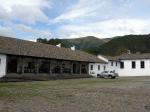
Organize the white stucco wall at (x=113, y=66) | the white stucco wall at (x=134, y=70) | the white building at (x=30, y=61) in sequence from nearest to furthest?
the white building at (x=30, y=61), the white stucco wall at (x=134, y=70), the white stucco wall at (x=113, y=66)

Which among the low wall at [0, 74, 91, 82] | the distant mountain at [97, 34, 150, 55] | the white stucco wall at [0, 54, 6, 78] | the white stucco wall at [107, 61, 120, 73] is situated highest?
the distant mountain at [97, 34, 150, 55]

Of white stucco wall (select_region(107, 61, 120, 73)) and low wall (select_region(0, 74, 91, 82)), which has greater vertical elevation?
white stucco wall (select_region(107, 61, 120, 73))

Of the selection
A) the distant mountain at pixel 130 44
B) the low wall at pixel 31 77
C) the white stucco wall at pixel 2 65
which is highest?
the distant mountain at pixel 130 44

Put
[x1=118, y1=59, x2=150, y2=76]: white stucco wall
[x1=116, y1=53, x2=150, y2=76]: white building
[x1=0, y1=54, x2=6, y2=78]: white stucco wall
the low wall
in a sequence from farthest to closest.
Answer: [x1=116, y1=53, x2=150, y2=76]: white building → [x1=118, y1=59, x2=150, y2=76]: white stucco wall → the low wall → [x1=0, y1=54, x2=6, y2=78]: white stucco wall

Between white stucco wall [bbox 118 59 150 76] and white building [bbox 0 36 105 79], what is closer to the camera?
white building [bbox 0 36 105 79]

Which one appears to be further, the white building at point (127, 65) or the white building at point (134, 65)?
the white building at point (134, 65)

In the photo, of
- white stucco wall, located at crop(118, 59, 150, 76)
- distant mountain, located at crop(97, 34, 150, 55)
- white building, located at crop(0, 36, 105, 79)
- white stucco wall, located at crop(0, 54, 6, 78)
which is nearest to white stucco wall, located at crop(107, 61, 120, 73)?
white stucco wall, located at crop(118, 59, 150, 76)

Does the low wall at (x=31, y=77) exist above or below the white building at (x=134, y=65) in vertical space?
below

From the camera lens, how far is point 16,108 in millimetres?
11055

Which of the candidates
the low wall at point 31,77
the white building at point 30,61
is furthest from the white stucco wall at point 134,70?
the low wall at point 31,77

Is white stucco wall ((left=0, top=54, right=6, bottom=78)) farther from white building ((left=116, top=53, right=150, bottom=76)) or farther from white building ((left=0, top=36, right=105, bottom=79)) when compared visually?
white building ((left=116, top=53, right=150, bottom=76))

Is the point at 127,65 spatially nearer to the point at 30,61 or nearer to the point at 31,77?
the point at 30,61

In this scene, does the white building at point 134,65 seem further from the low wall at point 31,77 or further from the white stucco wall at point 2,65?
the white stucco wall at point 2,65

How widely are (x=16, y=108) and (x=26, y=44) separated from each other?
2858 centimetres
